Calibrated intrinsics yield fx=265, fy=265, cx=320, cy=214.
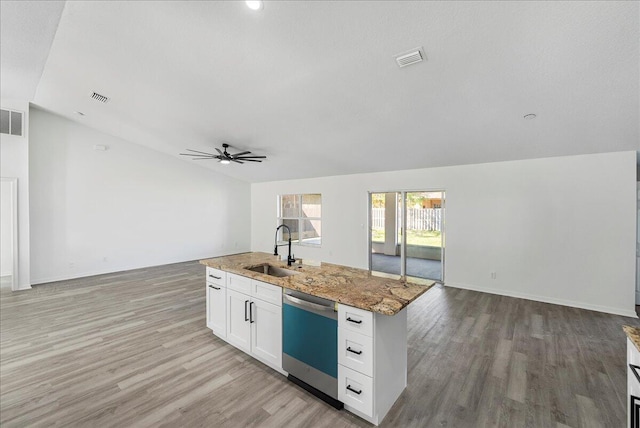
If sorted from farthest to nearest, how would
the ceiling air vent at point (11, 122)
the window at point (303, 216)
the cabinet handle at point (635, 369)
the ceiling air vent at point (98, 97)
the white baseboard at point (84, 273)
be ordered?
1. the window at point (303, 216)
2. the white baseboard at point (84, 273)
3. the ceiling air vent at point (11, 122)
4. the ceiling air vent at point (98, 97)
5. the cabinet handle at point (635, 369)

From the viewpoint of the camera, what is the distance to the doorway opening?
573 centimetres

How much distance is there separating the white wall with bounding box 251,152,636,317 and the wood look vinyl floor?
0.47m

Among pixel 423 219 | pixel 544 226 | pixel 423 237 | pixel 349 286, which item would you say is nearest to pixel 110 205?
pixel 349 286

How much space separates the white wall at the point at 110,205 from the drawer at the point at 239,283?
17.3 feet

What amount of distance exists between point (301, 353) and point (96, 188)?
21.4ft

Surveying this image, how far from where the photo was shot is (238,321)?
9.04ft

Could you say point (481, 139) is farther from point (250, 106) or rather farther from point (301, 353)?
point (301, 353)

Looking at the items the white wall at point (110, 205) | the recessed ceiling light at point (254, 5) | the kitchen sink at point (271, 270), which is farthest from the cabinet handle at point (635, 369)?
the white wall at point (110, 205)

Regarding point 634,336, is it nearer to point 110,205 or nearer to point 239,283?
point 239,283

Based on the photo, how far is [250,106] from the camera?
3855 mm

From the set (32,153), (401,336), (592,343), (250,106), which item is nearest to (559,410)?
(401,336)

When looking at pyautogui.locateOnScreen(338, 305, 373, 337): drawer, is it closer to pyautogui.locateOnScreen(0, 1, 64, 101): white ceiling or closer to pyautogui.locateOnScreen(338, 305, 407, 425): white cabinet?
pyautogui.locateOnScreen(338, 305, 407, 425): white cabinet

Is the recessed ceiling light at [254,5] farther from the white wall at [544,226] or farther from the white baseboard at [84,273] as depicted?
the white baseboard at [84,273]

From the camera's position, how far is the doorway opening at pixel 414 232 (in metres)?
5.73
